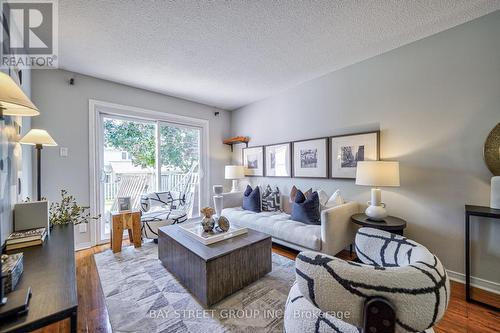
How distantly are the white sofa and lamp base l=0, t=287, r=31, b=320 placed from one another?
6.95 feet

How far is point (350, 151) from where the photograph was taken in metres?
2.71

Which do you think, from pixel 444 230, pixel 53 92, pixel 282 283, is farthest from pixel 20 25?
pixel 444 230

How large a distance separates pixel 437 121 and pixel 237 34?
88.3 inches

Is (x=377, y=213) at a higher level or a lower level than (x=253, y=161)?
lower

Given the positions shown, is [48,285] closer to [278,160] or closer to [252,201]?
[252,201]

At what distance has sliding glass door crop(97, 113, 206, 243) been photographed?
3.21 meters

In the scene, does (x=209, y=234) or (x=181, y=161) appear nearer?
(x=209, y=234)

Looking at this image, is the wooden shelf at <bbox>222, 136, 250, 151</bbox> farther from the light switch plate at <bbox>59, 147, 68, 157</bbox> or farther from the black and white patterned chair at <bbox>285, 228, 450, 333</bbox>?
the black and white patterned chair at <bbox>285, 228, 450, 333</bbox>

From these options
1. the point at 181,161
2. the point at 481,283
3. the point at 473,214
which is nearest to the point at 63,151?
the point at 181,161

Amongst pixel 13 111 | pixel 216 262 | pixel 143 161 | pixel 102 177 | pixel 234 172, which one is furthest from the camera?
pixel 234 172

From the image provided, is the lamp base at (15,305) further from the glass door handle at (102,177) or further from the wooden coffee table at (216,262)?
the glass door handle at (102,177)

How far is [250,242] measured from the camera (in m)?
1.96

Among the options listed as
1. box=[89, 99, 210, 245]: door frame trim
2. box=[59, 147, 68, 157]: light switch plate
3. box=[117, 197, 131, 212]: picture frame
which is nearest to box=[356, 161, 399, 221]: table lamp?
box=[117, 197, 131, 212]: picture frame

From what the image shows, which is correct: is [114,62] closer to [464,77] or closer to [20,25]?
[20,25]
